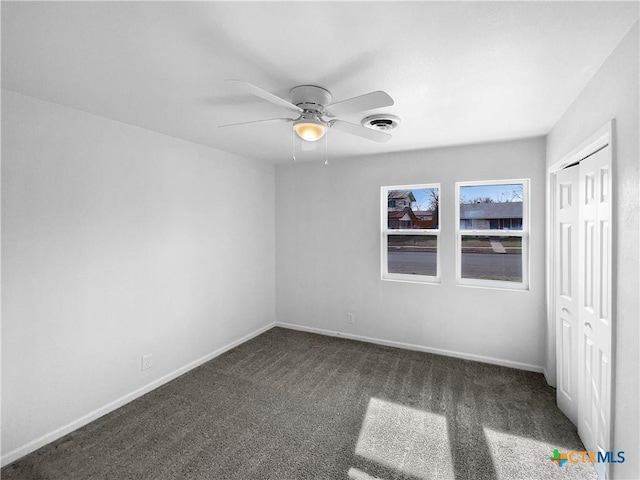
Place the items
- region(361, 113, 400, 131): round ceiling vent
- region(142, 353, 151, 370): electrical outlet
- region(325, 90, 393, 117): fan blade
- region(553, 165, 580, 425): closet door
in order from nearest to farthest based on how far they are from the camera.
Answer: region(325, 90, 393, 117): fan blade, region(553, 165, 580, 425): closet door, region(361, 113, 400, 131): round ceiling vent, region(142, 353, 151, 370): electrical outlet

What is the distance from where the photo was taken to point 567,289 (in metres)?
2.57

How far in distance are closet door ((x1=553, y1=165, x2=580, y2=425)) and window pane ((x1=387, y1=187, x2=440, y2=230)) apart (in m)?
1.33

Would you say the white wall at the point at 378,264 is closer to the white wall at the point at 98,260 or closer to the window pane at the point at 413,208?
the window pane at the point at 413,208

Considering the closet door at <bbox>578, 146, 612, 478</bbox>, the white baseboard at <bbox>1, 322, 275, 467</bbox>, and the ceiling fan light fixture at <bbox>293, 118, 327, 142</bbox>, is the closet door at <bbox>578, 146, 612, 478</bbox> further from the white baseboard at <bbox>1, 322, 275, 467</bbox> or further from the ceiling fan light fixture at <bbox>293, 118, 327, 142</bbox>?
the white baseboard at <bbox>1, 322, 275, 467</bbox>

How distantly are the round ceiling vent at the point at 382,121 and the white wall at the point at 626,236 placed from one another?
4.27 ft

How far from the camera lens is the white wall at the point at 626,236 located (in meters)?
1.42

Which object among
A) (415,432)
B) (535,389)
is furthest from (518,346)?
(415,432)

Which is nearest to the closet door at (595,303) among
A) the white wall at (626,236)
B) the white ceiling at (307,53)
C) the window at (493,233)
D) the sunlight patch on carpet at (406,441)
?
the white wall at (626,236)

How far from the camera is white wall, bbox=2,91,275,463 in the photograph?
2156 millimetres

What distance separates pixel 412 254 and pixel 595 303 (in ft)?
7.24

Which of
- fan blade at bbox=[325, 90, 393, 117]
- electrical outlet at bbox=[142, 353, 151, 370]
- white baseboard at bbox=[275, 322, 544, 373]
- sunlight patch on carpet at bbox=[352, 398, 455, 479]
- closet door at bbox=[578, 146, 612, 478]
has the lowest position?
sunlight patch on carpet at bbox=[352, 398, 455, 479]

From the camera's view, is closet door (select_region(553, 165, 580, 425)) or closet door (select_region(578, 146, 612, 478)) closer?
closet door (select_region(578, 146, 612, 478))

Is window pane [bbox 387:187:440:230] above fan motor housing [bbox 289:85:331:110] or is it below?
below

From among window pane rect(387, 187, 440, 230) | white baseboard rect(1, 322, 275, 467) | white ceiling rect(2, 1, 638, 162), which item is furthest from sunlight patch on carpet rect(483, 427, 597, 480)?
white baseboard rect(1, 322, 275, 467)
